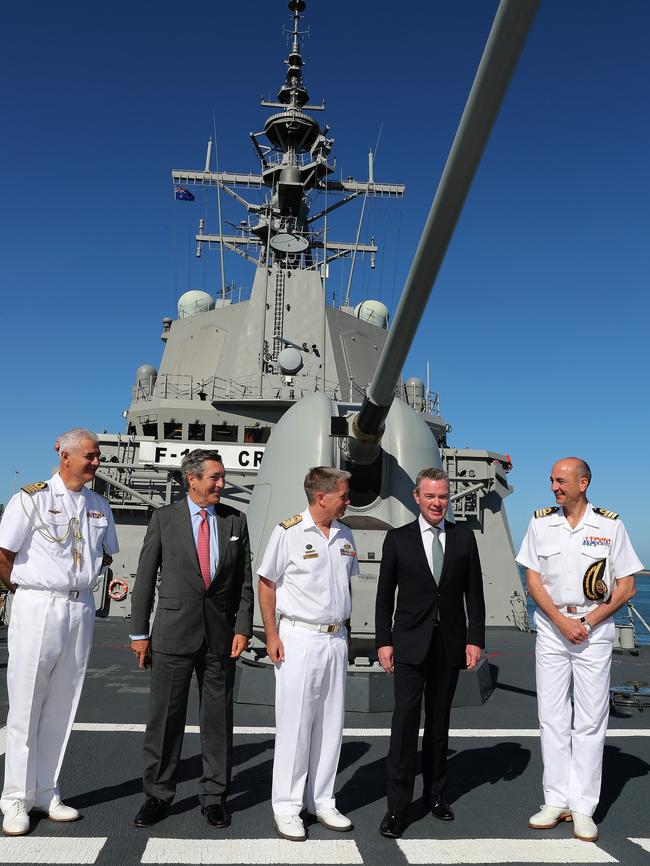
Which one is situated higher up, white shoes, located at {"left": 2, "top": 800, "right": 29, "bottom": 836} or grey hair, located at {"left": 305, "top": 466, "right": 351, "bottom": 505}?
grey hair, located at {"left": 305, "top": 466, "right": 351, "bottom": 505}

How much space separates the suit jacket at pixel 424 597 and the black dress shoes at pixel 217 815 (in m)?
0.89

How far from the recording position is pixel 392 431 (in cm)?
536

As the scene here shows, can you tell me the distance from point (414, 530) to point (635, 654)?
6.14 m

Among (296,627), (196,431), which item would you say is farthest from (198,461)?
(196,431)

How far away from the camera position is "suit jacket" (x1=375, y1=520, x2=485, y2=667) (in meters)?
3.09

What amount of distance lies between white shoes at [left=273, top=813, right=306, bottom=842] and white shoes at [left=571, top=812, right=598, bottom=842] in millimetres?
1052

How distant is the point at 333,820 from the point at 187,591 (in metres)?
1.05

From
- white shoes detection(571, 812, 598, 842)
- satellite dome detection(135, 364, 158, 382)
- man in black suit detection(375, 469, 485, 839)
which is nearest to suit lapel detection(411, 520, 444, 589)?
man in black suit detection(375, 469, 485, 839)

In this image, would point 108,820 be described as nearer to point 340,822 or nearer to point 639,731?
point 340,822

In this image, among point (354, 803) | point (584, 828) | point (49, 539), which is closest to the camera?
point (584, 828)

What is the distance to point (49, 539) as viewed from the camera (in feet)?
9.62

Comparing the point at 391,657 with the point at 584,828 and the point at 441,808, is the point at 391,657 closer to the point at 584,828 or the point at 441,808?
the point at 441,808

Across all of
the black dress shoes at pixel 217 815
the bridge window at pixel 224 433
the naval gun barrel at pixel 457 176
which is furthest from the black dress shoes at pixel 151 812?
the bridge window at pixel 224 433

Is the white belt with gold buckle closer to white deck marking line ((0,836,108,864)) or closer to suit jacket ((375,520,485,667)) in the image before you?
suit jacket ((375,520,485,667))
